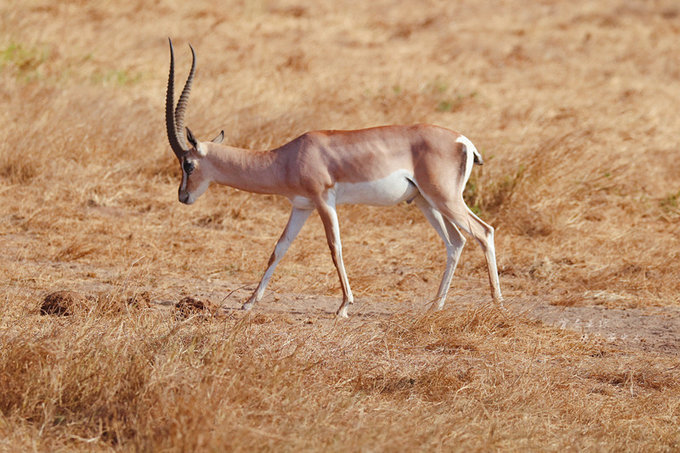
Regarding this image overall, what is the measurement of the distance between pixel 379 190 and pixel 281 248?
876 millimetres

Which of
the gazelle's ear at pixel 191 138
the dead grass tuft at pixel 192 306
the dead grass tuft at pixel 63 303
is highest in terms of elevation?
the gazelle's ear at pixel 191 138

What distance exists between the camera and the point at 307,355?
5.57 m

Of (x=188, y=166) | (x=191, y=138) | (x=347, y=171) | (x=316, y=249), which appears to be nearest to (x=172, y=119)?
(x=191, y=138)

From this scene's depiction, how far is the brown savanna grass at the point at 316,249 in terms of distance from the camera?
4.72m

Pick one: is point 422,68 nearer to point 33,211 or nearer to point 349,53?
point 349,53

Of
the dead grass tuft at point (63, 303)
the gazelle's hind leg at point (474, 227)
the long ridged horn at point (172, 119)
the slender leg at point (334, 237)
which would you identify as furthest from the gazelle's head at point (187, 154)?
the gazelle's hind leg at point (474, 227)

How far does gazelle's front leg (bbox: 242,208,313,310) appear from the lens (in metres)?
7.24

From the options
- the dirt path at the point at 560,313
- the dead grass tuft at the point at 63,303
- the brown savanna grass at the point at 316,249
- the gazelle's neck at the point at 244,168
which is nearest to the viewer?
the brown savanna grass at the point at 316,249

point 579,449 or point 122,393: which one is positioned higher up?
point 122,393

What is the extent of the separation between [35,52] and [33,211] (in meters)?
5.46

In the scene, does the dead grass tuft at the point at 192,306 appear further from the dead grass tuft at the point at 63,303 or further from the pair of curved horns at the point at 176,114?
the pair of curved horns at the point at 176,114

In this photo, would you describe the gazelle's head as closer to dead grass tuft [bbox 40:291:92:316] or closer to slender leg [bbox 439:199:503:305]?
dead grass tuft [bbox 40:291:92:316]

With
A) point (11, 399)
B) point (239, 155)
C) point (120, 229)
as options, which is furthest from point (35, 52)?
point (11, 399)

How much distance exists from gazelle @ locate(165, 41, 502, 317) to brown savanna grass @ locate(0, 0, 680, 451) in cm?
62
